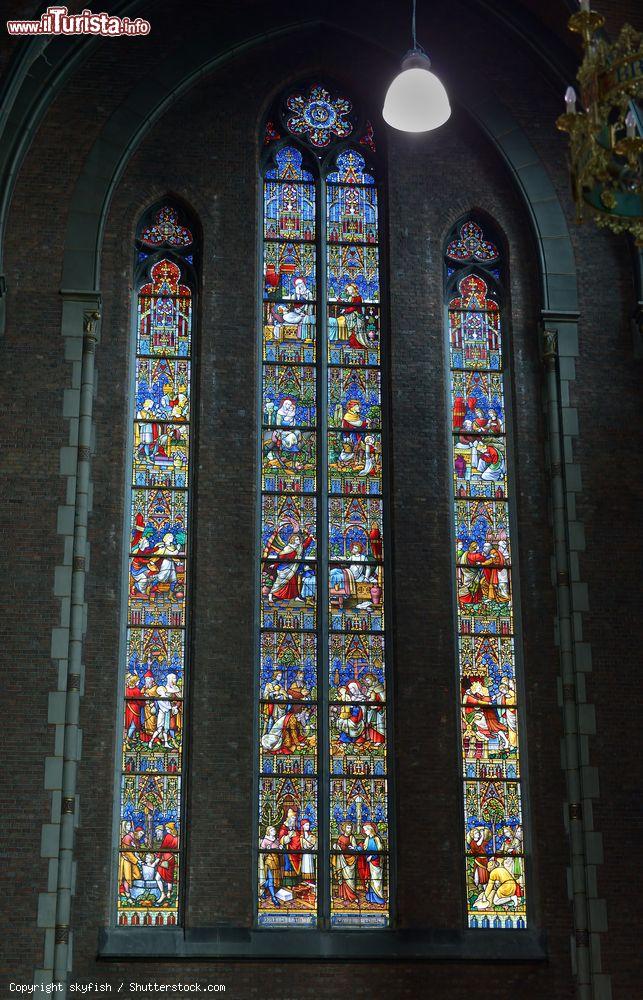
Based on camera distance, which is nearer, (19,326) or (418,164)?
(19,326)

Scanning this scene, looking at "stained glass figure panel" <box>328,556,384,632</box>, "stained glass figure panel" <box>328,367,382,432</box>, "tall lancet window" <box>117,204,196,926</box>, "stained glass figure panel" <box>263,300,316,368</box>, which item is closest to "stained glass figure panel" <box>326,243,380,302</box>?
"stained glass figure panel" <box>263,300,316,368</box>

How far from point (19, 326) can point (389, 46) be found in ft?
16.8

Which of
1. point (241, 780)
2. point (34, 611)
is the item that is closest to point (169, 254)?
point (34, 611)

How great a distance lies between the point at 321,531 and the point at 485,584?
5.58ft

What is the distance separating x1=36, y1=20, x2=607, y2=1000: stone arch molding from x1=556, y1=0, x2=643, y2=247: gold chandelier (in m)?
5.33

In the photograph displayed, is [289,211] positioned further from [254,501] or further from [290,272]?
[254,501]

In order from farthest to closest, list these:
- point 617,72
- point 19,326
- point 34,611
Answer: point 19,326 → point 34,611 → point 617,72

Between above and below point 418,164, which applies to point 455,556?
below

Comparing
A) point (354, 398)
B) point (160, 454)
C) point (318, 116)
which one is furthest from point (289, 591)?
point (318, 116)

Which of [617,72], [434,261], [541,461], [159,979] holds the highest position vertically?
[434,261]

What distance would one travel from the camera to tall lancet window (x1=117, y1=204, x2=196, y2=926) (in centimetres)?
1338

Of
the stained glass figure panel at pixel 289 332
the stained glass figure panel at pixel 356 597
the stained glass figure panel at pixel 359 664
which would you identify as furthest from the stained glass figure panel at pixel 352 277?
the stained glass figure panel at pixel 359 664

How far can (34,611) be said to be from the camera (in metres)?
13.5

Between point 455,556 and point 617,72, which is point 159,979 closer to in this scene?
point 455,556
